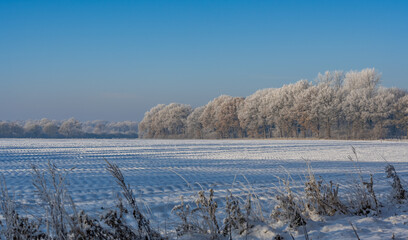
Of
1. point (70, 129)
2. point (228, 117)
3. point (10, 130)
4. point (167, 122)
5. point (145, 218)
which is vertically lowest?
point (145, 218)

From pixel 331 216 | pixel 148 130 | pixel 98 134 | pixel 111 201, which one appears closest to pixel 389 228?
pixel 331 216

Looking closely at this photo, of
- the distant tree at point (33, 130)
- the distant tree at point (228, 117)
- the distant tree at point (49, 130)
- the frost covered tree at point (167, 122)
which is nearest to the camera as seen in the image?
the distant tree at point (228, 117)

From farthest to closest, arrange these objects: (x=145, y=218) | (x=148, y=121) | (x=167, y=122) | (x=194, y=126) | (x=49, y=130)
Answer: (x=49, y=130), (x=148, y=121), (x=167, y=122), (x=194, y=126), (x=145, y=218)

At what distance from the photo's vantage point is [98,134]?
107688 mm

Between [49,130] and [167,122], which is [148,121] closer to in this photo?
[167,122]

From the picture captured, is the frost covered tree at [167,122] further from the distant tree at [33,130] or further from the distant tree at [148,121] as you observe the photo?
the distant tree at [33,130]

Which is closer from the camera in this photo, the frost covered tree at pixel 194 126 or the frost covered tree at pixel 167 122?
the frost covered tree at pixel 194 126

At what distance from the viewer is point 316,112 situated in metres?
58.6

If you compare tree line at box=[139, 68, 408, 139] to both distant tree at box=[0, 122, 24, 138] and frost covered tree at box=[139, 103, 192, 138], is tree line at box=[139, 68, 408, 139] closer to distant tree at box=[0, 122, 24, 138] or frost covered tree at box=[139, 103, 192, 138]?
frost covered tree at box=[139, 103, 192, 138]

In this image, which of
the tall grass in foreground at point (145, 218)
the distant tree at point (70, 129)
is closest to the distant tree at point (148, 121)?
the distant tree at point (70, 129)

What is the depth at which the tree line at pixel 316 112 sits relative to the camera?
184 ft

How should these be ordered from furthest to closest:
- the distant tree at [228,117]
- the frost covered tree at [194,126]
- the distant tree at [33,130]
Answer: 1. the distant tree at [33,130]
2. the frost covered tree at [194,126]
3. the distant tree at [228,117]

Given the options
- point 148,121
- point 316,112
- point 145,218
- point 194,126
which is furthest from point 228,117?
point 145,218

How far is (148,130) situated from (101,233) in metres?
97.3
